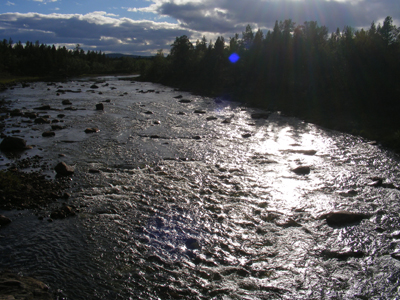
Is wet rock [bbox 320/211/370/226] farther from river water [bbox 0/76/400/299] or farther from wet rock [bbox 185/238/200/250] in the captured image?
wet rock [bbox 185/238/200/250]

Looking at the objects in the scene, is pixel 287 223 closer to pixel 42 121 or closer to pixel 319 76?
pixel 42 121

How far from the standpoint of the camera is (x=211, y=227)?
10.8 meters

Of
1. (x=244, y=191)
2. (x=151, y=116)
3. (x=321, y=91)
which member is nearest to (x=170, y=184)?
(x=244, y=191)

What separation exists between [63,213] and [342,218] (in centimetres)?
1133

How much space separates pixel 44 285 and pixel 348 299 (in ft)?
27.2

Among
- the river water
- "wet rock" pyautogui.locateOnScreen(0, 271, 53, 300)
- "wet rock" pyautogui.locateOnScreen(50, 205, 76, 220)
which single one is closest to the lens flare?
the river water

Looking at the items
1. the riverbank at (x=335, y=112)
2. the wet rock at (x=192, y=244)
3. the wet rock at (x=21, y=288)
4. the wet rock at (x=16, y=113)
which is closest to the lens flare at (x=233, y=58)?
the riverbank at (x=335, y=112)

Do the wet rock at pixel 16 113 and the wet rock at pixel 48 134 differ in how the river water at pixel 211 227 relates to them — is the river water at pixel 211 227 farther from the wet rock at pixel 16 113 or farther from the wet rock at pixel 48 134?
the wet rock at pixel 16 113

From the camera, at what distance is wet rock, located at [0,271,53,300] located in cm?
658

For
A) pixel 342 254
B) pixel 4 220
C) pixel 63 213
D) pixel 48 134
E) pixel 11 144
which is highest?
pixel 48 134

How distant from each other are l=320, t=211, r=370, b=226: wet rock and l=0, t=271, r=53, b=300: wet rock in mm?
10204

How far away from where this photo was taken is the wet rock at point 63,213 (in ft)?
35.8

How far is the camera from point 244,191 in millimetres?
14000

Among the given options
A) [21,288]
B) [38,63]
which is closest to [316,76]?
[21,288]
